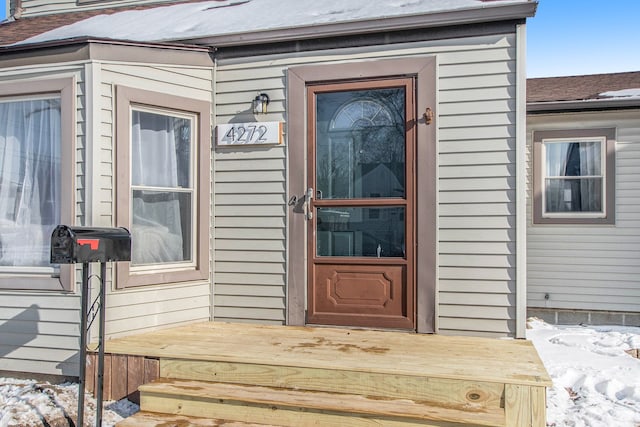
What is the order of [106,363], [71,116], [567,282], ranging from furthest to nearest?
[567,282] → [71,116] → [106,363]

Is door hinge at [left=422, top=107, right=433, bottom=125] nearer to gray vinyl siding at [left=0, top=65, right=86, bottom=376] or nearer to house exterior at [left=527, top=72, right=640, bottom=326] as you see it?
gray vinyl siding at [left=0, top=65, right=86, bottom=376]

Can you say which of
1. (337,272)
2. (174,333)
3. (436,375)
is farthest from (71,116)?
(436,375)

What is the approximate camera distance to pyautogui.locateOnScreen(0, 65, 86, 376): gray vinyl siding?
158 inches

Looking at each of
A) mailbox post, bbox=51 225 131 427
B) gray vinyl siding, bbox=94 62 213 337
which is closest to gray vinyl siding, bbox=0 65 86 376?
gray vinyl siding, bbox=94 62 213 337

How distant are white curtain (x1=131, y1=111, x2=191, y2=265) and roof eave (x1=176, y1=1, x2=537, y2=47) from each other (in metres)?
0.94

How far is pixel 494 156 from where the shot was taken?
4215 millimetres

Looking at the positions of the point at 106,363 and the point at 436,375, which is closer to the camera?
the point at 436,375

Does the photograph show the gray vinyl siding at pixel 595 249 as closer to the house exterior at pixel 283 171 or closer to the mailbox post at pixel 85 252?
the house exterior at pixel 283 171

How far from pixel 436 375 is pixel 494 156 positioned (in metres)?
1.97

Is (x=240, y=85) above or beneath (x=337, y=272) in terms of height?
above

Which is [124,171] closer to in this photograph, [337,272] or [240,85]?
[240,85]

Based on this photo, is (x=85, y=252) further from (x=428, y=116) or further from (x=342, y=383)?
(x=428, y=116)

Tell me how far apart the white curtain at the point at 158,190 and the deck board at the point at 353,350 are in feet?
2.35

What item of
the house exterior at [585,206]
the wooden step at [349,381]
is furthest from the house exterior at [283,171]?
the house exterior at [585,206]
